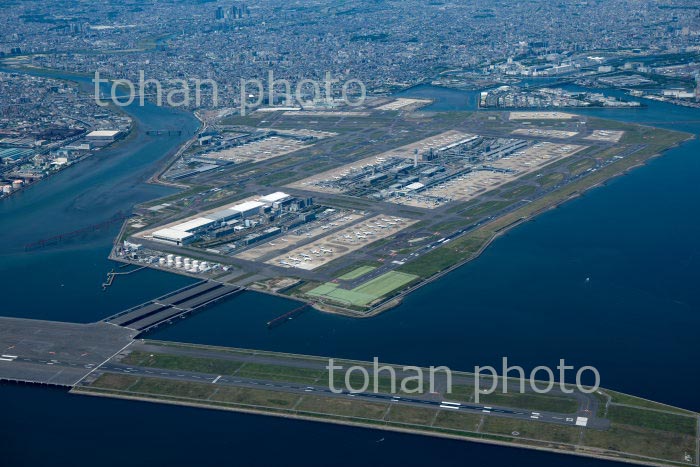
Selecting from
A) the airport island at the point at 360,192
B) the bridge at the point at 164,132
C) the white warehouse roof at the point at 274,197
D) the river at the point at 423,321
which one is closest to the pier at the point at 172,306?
the river at the point at 423,321

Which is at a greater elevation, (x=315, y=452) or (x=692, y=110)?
(x=692, y=110)

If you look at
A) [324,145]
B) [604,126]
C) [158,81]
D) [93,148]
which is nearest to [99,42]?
[158,81]

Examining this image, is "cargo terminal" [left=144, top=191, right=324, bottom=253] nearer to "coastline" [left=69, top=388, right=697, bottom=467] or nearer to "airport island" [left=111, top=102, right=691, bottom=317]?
"airport island" [left=111, top=102, right=691, bottom=317]

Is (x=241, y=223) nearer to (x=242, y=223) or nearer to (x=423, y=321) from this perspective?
(x=242, y=223)

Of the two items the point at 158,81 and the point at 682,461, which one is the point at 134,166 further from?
the point at 682,461

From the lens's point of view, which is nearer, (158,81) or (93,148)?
(93,148)

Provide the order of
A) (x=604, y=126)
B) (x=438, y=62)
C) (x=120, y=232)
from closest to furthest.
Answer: (x=120, y=232) → (x=604, y=126) → (x=438, y=62)
